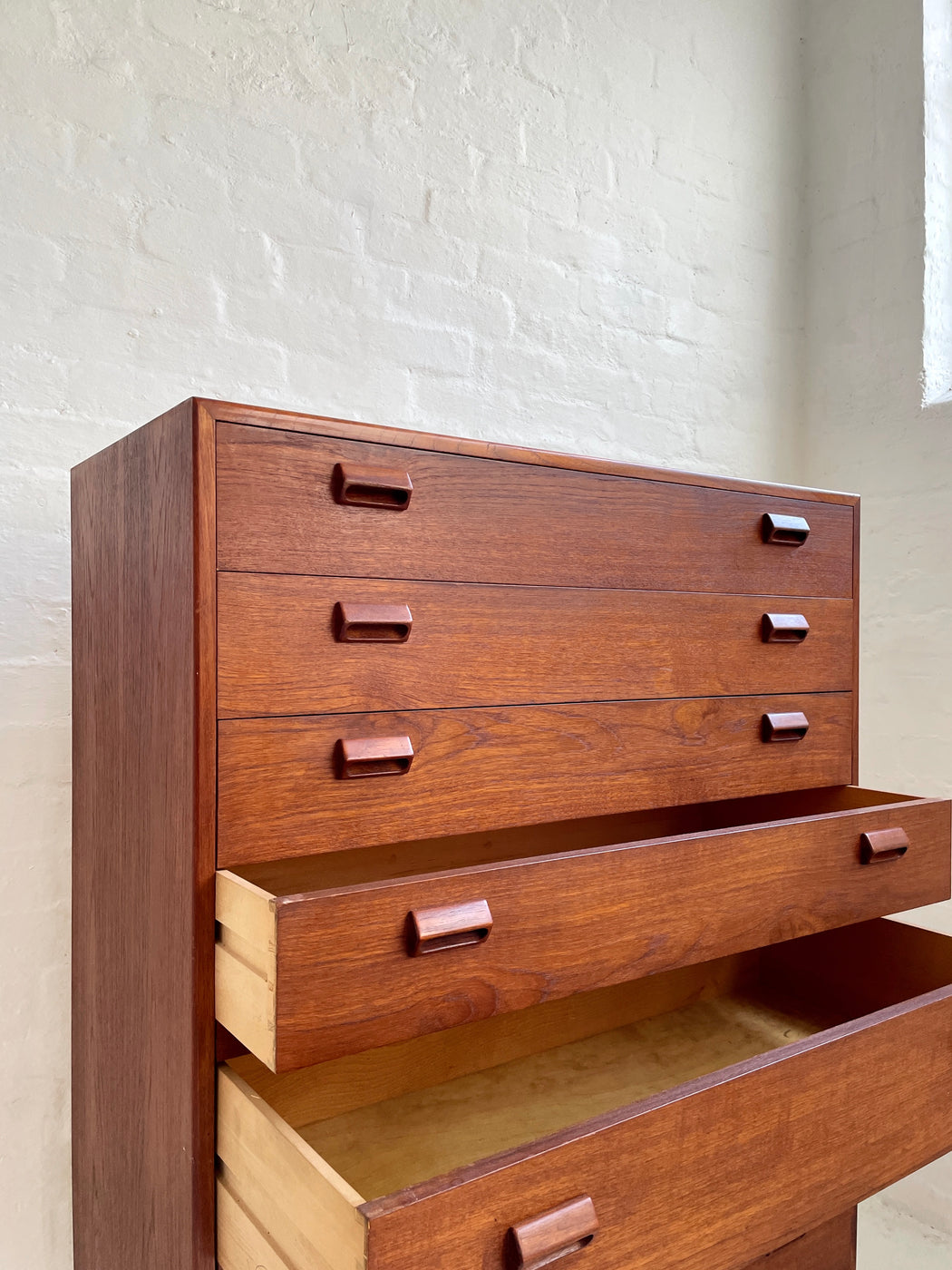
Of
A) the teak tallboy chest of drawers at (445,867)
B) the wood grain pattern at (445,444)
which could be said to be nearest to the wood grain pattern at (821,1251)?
the teak tallboy chest of drawers at (445,867)

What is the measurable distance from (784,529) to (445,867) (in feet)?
2.17

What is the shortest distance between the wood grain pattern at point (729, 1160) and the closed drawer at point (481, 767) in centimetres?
33

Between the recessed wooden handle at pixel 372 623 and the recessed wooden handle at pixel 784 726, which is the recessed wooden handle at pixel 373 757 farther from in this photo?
the recessed wooden handle at pixel 784 726

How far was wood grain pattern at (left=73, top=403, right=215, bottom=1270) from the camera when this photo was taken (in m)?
0.84

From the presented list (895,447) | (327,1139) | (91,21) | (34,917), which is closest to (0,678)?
(34,917)

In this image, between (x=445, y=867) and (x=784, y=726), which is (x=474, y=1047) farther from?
(x=784, y=726)

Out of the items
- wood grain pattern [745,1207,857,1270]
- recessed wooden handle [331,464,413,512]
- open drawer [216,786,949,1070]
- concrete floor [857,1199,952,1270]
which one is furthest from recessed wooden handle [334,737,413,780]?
concrete floor [857,1199,952,1270]

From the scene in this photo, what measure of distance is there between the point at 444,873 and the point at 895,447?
153cm

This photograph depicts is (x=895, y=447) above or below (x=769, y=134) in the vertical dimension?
below

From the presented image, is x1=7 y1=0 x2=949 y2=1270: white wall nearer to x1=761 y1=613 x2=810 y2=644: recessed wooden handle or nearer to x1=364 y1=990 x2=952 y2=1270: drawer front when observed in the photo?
x1=761 y1=613 x2=810 y2=644: recessed wooden handle

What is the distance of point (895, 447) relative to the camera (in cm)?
193

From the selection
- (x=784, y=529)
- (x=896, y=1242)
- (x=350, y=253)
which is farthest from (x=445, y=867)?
(x=896, y=1242)

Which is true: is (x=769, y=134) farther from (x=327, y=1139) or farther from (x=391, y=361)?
(x=327, y=1139)

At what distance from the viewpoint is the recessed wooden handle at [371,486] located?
2.98ft
